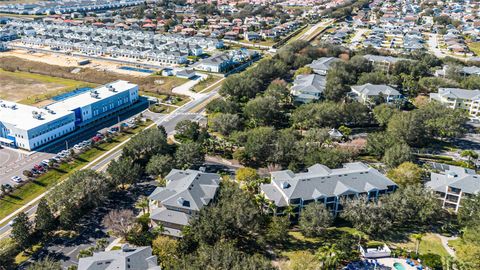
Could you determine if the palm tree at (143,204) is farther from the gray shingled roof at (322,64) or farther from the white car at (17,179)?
the gray shingled roof at (322,64)

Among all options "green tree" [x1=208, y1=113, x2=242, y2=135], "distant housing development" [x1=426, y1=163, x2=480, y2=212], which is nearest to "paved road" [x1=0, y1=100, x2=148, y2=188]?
"green tree" [x1=208, y1=113, x2=242, y2=135]

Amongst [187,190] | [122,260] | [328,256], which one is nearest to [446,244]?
[328,256]

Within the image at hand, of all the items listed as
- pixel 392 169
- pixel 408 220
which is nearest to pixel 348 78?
pixel 392 169

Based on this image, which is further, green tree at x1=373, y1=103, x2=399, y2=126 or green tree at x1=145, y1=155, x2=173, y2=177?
green tree at x1=373, y1=103, x2=399, y2=126

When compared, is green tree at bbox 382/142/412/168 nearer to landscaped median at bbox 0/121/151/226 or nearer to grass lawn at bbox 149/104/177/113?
landscaped median at bbox 0/121/151/226

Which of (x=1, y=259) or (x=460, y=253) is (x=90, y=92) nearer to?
(x=1, y=259)

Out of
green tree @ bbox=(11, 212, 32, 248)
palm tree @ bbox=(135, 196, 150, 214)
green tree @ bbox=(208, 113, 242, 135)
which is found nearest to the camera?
green tree @ bbox=(11, 212, 32, 248)
